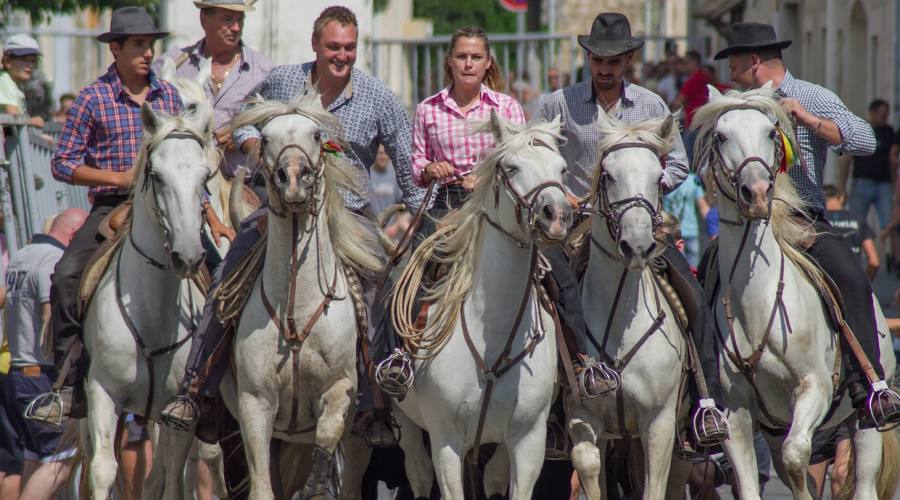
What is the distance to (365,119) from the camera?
353 inches

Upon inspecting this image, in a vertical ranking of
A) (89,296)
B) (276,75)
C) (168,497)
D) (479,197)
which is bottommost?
(168,497)

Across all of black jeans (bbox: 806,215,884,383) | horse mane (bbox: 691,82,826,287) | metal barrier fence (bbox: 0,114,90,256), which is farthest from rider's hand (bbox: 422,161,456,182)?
metal barrier fence (bbox: 0,114,90,256)

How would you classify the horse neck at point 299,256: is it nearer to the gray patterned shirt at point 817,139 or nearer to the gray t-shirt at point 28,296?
the gray t-shirt at point 28,296

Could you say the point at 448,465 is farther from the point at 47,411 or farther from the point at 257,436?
the point at 47,411

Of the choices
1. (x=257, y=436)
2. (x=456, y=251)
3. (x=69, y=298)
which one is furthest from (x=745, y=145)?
(x=69, y=298)

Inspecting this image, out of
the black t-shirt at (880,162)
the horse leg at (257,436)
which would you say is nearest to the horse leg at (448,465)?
the horse leg at (257,436)

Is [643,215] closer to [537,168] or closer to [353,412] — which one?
[537,168]

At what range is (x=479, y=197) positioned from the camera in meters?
7.86

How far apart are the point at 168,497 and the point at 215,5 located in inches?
127

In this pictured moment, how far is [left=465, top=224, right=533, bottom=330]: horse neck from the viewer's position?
7.66 meters

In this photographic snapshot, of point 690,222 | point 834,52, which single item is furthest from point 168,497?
point 834,52

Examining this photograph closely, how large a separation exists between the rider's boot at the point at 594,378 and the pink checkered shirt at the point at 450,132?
4.48 feet

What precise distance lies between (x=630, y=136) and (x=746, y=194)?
2.14ft

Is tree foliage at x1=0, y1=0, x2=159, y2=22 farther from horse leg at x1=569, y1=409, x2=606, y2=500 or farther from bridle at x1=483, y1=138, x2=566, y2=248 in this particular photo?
horse leg at x1=569, y1=409, x2=606, y2=500
